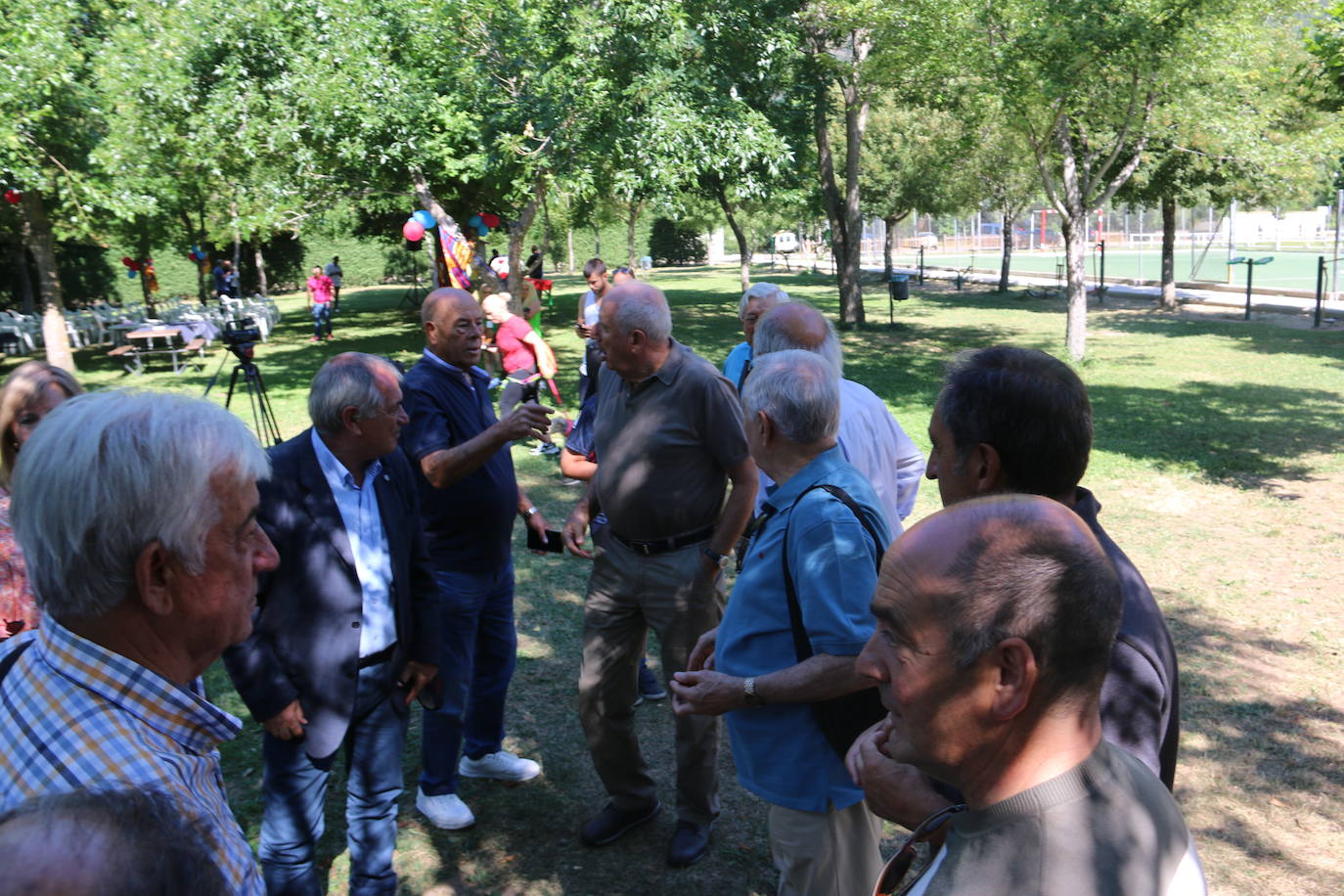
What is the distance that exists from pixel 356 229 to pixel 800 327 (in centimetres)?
2784

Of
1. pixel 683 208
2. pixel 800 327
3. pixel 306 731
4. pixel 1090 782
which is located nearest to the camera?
pixel 1090 782

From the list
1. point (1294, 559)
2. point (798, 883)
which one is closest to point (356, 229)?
point (1294, 559)

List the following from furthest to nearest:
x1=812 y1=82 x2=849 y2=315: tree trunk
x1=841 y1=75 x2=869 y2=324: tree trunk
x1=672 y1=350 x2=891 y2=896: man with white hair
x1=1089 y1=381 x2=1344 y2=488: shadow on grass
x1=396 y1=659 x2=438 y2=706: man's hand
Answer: x1=841 y1=75 x2=869 y2=324: tree trunk → x1=812 y1=82 x2=849 y2=315: tree trunk → x1=1089 y1=381 x2=1344 y2=488: shadow on grass → x1=396 y1=659 x2=438 y2=706: man's hand → x1=672 y1=350 x2=891 y2=896: man with white hair

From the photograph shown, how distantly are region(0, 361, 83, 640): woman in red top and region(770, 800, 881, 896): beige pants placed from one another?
8.02 ft

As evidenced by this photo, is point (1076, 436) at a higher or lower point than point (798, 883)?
higher

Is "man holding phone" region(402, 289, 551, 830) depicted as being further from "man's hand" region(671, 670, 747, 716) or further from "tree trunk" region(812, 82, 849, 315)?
"tree trunk" region(812, 82, 849, 315)

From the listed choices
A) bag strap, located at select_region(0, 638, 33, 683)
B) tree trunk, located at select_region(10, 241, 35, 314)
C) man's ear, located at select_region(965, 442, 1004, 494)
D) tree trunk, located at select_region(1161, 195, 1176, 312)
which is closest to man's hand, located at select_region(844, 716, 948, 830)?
man's ear, located at select_region(965, 442, 1004, 494)

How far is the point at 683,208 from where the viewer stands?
13.4 meters

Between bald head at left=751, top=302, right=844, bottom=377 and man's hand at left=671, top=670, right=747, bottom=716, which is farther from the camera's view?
bald head at left=751, top=302, right=844, bottom=377

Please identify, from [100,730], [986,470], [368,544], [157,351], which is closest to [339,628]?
[368,544]

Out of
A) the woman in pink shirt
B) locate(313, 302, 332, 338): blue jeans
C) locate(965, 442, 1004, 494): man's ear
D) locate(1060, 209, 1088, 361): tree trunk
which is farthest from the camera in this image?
locate(313, 302, 332, 338): blue jeans

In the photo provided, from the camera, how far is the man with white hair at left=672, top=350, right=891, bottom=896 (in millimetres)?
2549

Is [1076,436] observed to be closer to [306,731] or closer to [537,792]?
[306,731]

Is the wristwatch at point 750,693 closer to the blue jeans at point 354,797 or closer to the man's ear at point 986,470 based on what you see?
the man's ear at point 986,470
